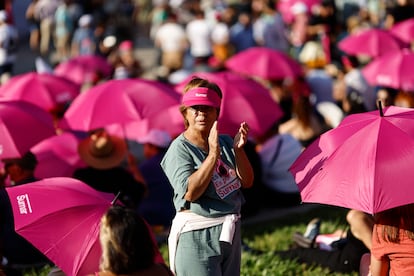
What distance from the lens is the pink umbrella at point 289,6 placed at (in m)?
19.0

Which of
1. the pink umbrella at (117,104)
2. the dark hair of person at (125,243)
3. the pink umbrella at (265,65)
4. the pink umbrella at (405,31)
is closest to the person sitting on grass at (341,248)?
the pink umbrella at (117,104)

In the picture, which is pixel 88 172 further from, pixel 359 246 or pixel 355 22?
pixel 355 22

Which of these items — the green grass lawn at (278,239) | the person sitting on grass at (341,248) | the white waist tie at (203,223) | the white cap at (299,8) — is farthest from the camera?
the white cap at (299,8)

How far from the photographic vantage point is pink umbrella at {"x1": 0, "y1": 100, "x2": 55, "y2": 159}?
7.55 meters

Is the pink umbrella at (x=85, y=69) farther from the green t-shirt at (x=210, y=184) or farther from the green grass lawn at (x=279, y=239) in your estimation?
the green t-shirt at (x=210, y=184)

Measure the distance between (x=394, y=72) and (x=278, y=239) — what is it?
325cm

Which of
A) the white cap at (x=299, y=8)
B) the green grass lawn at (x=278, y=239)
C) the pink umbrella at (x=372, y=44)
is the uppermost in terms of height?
the pink umbrella at (x=372, y=44)

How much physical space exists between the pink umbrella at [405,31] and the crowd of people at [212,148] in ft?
Result: 2.76

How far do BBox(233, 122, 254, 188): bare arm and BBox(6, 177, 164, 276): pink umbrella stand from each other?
0.83 m

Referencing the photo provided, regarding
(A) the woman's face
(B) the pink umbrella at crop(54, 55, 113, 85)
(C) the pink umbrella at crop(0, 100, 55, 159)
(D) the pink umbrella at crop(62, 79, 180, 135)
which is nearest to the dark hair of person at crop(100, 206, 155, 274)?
(A) the woman's face

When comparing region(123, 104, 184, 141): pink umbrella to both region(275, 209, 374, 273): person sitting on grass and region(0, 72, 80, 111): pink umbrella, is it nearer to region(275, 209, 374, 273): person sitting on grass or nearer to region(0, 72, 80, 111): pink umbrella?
region(0, 72, 80, 111): pink umbrella

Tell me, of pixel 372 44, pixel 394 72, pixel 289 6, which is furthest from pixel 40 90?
pixel 289 6

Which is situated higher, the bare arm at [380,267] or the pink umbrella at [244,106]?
the bare arm at [380,267]

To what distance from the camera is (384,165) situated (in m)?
5.17
